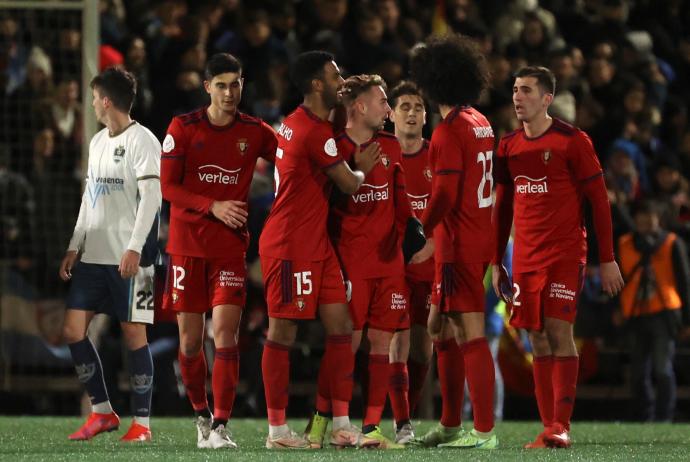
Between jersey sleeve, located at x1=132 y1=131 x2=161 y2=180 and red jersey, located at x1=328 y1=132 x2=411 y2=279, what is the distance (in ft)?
3.74

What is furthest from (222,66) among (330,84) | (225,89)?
(330,84)

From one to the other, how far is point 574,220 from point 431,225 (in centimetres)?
88

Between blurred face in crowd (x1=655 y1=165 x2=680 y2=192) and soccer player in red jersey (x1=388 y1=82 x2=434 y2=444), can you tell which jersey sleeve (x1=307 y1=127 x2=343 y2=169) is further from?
blurred face in crowd (x1=655 y1=165 x2=680 y2=192)

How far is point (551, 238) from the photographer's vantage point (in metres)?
8.12

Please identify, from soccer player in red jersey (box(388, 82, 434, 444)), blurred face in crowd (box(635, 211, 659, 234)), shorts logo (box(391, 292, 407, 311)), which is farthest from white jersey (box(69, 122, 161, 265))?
blurred face in crowd (box(635, 211, 659, 234))

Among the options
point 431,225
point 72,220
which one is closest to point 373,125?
point 431,225

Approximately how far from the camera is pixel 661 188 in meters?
14.0

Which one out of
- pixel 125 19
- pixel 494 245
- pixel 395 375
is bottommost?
pixel 395 375

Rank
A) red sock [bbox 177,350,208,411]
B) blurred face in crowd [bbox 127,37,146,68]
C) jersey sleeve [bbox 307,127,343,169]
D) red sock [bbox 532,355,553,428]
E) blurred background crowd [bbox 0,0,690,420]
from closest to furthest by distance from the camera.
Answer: jersey sleeve [bbox 307,127,343,169] < red sock [bbox 532,355,553,428] < red sock [bbox 177,350,208,411] < blurred background crowd [bbox 0,0,690,420] < blurred face in crowd [bbox 127,37,146,68]

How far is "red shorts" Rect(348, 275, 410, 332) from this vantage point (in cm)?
811

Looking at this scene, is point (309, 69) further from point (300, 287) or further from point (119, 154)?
point (119, 154)

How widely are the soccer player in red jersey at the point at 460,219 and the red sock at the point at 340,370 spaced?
0.58m

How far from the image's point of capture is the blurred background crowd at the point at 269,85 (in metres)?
12.7

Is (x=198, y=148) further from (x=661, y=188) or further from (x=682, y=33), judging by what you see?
(x=682, y=33)
